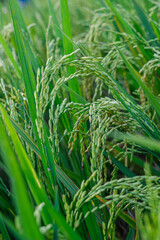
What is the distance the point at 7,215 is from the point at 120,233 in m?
0.42

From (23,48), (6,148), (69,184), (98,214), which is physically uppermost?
(23,48)

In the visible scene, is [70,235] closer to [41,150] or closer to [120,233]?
[41,150]

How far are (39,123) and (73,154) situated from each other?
33 cm

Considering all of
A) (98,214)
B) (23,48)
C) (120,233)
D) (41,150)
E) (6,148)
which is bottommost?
(120,233)

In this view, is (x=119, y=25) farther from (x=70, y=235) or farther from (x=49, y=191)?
(x=70, y=235)

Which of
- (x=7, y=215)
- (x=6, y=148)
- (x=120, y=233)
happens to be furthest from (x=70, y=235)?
(x=120, y=233)

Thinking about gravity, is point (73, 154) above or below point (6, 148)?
below

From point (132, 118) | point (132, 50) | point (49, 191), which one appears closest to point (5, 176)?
point (49, 191)

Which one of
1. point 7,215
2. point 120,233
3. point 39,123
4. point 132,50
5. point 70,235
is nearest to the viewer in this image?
point 70,235

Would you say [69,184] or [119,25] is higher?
[119,25]

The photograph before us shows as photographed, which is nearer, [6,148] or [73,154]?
[6,148]

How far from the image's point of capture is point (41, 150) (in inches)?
24.2

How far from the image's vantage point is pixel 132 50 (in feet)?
3.80

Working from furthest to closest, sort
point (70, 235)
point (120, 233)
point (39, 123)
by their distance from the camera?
point (120, 233) < point (39, 123) < point (70, 235)
